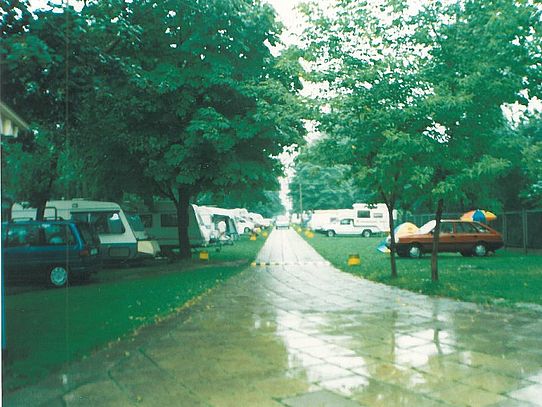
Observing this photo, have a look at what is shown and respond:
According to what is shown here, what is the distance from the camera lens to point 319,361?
5590mm

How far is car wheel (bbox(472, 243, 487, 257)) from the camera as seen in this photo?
2117cm

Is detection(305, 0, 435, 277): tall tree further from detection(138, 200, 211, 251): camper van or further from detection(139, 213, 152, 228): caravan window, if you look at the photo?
detection(139, 213, 152, 228): caravan window

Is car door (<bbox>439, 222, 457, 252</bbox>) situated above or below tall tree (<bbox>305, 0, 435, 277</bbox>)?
below

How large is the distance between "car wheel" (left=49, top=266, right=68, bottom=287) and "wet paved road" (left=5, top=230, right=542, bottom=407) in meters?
5.57

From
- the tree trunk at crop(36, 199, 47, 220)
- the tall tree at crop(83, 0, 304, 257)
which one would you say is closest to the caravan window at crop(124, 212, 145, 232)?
the tall tree at crop(83, 0, 304, 257)

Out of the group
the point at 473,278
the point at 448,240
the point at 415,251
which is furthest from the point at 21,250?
the point at 448,240

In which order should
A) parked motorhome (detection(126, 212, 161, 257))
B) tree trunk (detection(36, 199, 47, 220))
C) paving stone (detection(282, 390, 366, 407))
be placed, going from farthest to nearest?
tree trunk (detection(36, 199, 47, 220)) → parked motorhome (detection(126, 212, 161, 257)) → paving stone (detection(282, 390, 366, 407))

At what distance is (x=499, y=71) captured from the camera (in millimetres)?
10180

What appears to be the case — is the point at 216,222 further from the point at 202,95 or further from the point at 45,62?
the point at 45,62

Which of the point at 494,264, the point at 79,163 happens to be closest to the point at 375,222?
the point at 494,264

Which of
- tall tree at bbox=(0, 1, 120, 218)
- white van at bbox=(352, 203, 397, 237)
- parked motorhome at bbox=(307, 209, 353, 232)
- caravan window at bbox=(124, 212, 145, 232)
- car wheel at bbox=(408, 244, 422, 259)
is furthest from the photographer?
parked motorhome at bbox=(307, 209, 353, 232)

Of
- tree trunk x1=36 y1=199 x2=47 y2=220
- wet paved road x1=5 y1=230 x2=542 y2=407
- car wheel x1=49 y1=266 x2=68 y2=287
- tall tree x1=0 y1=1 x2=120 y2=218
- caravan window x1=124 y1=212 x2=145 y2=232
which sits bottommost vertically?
wet paved road x1=5 y1=230 x2=542 y2=407

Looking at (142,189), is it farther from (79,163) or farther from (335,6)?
(335,6)

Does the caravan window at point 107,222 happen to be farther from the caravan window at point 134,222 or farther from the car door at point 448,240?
the car door at point 448,240
